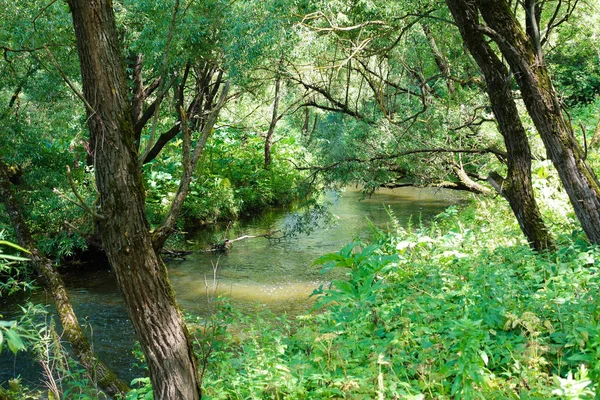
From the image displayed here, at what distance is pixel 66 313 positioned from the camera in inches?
214

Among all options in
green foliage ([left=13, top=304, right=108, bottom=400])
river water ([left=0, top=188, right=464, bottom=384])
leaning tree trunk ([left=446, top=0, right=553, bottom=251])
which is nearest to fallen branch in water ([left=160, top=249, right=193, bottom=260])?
river water ([left=0, top=188, right=464, bottom=384])

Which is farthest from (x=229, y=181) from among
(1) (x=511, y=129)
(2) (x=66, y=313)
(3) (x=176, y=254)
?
(1) (x=511, y=129)

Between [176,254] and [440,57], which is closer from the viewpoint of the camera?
[440,57]

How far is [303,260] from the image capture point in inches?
420

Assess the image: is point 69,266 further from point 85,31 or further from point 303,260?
point 85,31

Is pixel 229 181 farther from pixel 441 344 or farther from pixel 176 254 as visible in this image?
pixel 441 344

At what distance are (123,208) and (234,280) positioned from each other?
262 inches

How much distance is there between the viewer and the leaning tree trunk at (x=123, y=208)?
10.2 ft

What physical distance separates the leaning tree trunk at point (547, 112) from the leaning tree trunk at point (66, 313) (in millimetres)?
4287

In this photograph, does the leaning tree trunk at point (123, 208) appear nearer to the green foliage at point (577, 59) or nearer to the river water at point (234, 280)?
the river water at point (234, 280)

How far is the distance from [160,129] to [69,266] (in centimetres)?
343

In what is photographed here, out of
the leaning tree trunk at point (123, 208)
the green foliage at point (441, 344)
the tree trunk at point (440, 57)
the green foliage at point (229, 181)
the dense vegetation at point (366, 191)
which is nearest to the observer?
the green foliage at point (441, 344)

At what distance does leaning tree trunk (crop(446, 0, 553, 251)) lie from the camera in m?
5.22

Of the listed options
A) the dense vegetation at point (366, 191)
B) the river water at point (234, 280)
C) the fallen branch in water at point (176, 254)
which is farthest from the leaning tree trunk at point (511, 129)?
the fallen branch in water at point (176, 254)
